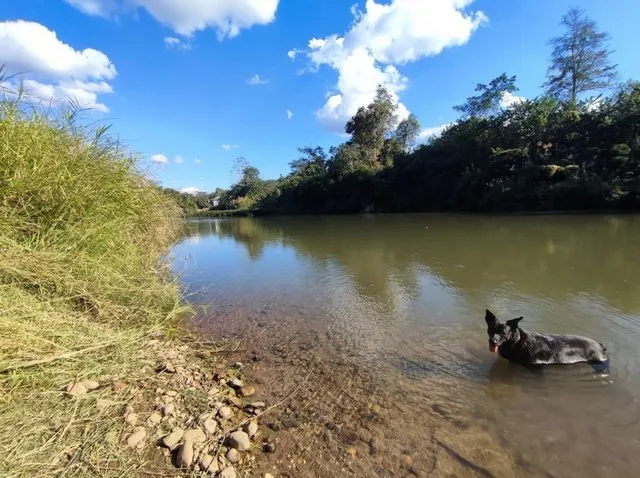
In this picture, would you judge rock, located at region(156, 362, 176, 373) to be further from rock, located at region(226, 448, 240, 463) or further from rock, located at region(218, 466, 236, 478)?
rock, located at region(218, 466, 236, 478)

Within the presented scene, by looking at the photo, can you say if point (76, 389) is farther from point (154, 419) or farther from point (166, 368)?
point (166, 368)

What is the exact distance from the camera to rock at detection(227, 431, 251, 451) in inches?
110

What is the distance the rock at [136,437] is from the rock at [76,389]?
56 cm

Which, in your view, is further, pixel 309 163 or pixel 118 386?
pixel 309 163

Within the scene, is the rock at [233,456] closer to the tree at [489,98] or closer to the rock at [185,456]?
the rock at [185,456]

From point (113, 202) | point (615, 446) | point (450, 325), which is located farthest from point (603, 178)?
point (113, 202)

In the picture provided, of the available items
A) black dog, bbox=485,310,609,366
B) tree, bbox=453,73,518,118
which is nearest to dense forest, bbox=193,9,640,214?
tree, bbox=453,73,518,118

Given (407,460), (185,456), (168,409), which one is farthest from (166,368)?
(407,460)

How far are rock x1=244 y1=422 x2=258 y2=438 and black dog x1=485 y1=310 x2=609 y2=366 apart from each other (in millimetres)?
2848

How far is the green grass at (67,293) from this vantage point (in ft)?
7.88

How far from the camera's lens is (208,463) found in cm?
254

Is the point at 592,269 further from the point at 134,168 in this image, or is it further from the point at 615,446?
the point at 134,168

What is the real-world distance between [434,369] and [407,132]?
189 ft

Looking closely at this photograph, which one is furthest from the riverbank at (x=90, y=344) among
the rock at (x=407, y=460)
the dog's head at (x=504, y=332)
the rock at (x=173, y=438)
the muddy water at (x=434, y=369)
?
the dog's head at (x=504, y=332)
